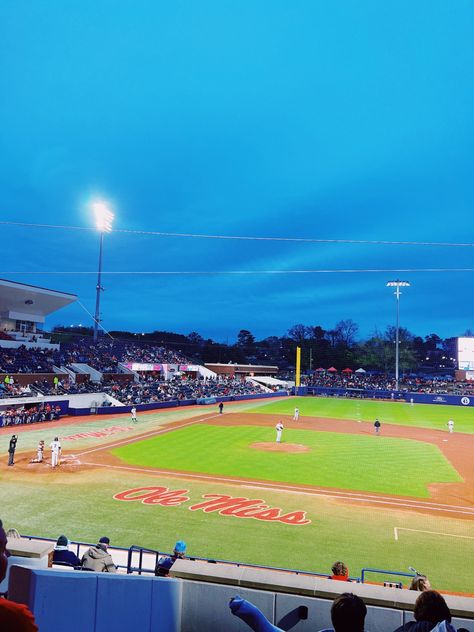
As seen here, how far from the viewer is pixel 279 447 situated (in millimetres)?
27484

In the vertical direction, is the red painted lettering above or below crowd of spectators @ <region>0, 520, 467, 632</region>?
below

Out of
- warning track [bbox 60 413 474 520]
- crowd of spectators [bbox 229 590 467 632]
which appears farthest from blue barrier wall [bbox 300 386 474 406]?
crowd of spectators [bbox 229 590 467 632]

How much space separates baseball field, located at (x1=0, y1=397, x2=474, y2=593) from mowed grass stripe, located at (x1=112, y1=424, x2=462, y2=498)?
74 millimetres

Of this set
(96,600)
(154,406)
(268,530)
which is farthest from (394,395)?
(96,600)

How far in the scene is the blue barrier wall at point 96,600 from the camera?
10.2 feet

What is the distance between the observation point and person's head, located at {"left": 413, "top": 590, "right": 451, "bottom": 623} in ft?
9.49

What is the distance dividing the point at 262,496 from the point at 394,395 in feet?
200

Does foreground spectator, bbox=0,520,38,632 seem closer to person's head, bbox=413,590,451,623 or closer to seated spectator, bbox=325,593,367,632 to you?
seated spectator, bbox=325,593,367,632

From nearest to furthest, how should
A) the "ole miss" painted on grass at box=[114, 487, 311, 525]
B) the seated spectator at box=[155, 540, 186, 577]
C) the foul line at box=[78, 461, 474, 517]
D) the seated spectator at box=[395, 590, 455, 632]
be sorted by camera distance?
1. the seated spectator at box=[395, 590, 455, 632]
2. the seated spectator at box=[155, 540, 186, 577]
3. the "ole miss" painted on grass at box=[114, 487, 311, 525]
4. the foul line at box=[78, 461, 474, 517]

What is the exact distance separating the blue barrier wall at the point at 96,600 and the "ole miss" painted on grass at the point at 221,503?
11.1m

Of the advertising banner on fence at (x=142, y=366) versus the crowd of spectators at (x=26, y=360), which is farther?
the advertising banner on fence at (x=142, y=366)

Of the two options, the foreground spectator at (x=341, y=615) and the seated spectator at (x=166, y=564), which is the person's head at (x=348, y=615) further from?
the seated spectator at (x=166, y=564)

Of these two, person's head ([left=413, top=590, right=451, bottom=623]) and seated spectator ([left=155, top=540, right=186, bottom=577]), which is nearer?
person's head ([left=413, top=590, right=451, bottom=623])

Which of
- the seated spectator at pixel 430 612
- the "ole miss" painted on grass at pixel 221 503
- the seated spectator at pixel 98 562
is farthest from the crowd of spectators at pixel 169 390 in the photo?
the seated spectator at pixel 430 612
